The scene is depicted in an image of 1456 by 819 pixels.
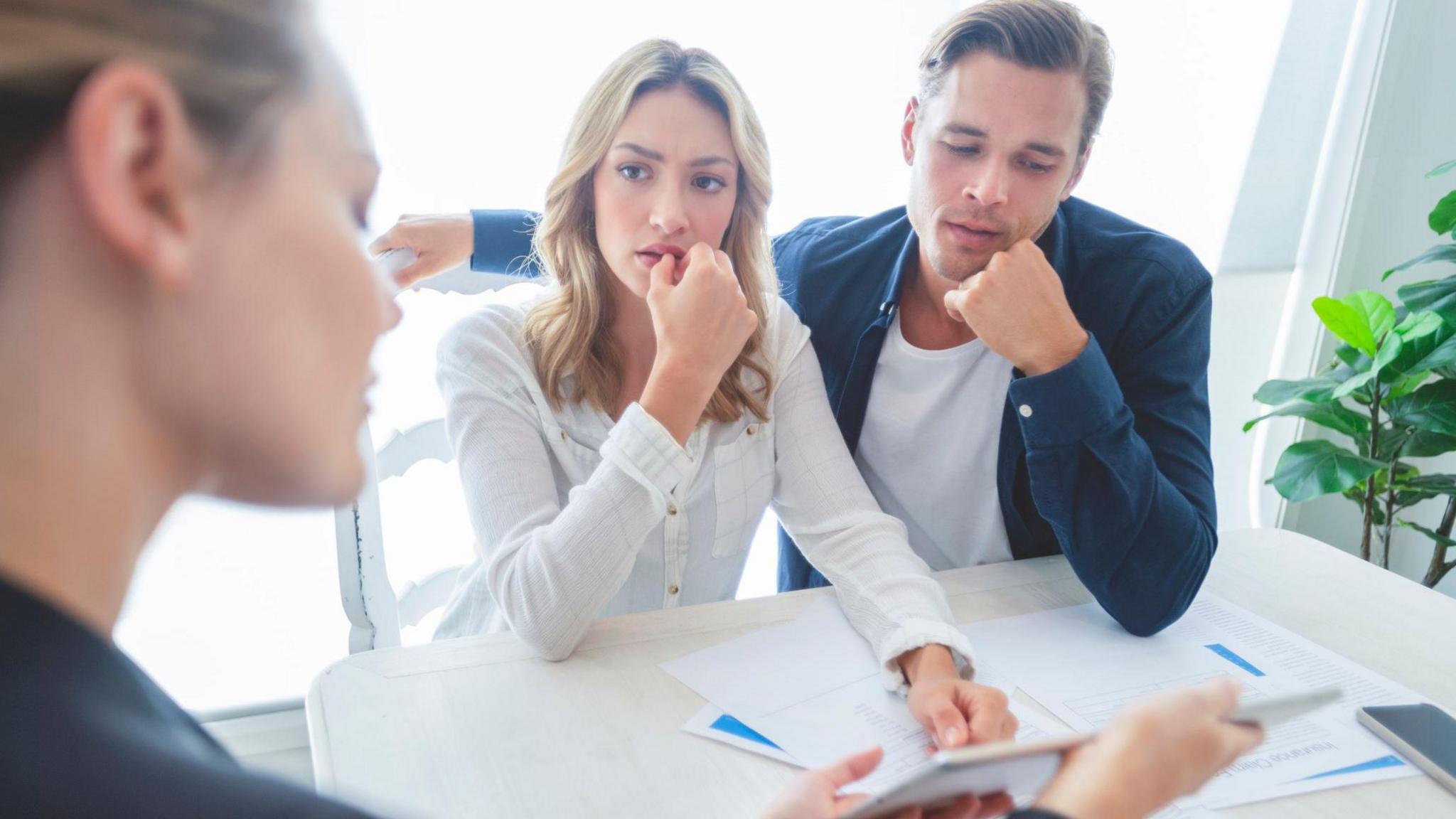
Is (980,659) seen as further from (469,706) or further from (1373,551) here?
(1373,551)

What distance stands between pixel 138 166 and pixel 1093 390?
3.57 feet

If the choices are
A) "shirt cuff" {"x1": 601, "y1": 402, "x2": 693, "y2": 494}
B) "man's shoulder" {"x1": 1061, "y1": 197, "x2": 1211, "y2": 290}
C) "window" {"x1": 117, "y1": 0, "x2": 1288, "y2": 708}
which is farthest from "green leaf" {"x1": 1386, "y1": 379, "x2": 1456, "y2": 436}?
"shirt cuff" {"x1": 601, "y1": 402, "x2": 693, "y2": 494}

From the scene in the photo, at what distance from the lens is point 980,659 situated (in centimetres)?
108

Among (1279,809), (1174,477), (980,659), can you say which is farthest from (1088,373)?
(1279,809)

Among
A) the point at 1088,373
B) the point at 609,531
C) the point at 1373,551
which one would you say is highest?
the point at 1088,373

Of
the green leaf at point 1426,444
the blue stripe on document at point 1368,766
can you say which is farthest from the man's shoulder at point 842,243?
the green leaf at point 1426,444

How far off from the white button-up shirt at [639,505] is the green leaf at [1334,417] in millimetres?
1509

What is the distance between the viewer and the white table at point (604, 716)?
0.83 meters

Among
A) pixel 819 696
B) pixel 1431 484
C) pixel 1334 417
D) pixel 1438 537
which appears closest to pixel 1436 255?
pixel 1334 417

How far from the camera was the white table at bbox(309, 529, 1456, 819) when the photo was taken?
0.83 m

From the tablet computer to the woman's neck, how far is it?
37cm

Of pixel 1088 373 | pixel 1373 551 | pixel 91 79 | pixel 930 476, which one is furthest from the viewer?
pixel 1373 551

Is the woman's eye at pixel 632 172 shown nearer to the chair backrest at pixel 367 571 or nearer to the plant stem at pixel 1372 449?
the chair backrest at pixel 367 571

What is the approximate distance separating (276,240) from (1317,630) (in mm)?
1298
